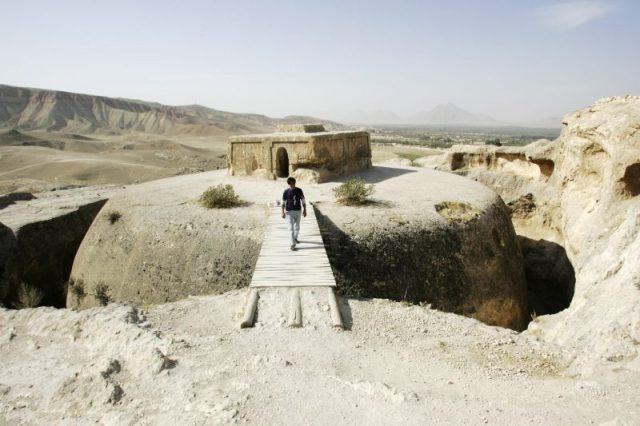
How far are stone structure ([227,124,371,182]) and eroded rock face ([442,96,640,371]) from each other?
Answer: 5.99m

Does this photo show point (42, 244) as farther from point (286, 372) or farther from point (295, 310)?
point (286, 372)

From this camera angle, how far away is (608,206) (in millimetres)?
8047

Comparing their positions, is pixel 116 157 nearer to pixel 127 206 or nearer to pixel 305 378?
pixel 127 206

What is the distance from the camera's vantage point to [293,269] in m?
6.46

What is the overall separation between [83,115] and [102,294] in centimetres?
8241

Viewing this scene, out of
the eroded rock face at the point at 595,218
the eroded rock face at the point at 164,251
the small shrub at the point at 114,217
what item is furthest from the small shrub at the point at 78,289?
the eroded rock face at the point at 595,218

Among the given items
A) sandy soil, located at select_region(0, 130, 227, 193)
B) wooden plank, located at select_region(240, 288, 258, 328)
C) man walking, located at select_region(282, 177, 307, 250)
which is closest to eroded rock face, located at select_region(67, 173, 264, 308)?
man walking, located at select_region(282, 177, 307, 250)

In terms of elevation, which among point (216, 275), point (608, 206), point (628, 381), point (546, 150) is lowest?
point (216, 275)

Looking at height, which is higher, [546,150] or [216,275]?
[546,150]

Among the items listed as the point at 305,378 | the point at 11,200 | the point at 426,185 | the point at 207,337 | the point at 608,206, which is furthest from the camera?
the point at 11,200

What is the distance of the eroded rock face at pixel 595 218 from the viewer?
443cm

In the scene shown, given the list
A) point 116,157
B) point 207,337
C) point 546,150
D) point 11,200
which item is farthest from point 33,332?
point 116,157

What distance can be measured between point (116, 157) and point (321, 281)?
39233mm

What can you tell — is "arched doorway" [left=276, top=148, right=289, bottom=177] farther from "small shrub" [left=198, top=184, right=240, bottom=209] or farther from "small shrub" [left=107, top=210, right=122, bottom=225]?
"small shrub" [left=107, top=210, right=122, bottom=225]
